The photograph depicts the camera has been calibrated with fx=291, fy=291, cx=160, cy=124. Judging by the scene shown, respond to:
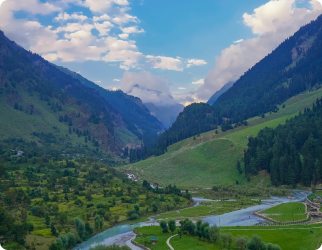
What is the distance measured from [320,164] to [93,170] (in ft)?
440

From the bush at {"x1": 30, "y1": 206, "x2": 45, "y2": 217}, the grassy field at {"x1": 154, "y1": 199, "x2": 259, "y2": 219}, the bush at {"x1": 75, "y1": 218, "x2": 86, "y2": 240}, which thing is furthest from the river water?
the bush at {"x1": 30, "y1": 206, "x2": 45, "y2": 217}

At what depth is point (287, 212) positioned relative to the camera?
350 ft

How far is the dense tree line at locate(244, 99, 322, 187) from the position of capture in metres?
158

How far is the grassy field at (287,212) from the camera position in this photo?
96838 millimetres

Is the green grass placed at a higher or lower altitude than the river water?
higher

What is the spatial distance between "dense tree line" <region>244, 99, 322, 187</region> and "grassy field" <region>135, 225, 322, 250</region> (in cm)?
8441

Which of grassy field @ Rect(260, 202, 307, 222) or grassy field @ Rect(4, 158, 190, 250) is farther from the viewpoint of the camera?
grassy field @ Rect(260, 202, 307, 222)

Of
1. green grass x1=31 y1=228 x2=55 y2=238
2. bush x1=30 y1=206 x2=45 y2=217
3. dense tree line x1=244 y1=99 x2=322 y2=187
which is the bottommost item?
green grass x1=31 y1=228 x2=55 y2=238

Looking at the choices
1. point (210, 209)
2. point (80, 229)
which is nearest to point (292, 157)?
point (210, 209)

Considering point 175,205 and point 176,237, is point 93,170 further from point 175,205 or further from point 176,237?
point 176,237

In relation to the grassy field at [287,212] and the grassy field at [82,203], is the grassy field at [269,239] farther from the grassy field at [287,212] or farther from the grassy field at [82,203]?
the grassy field at [82,203]

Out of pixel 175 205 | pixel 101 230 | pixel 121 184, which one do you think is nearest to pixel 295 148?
pixel 175 205

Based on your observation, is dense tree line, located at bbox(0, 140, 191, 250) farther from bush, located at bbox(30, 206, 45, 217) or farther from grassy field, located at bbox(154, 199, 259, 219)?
grassy field, located at bbox(154, 199, 259, 219)

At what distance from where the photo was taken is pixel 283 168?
169 meters
